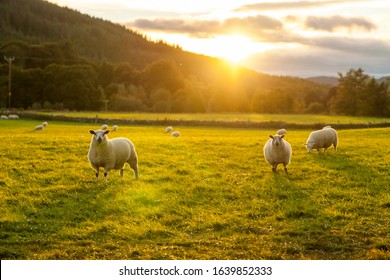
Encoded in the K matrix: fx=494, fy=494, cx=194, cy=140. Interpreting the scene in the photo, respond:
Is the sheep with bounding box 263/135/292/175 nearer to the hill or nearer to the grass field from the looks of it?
the grass field

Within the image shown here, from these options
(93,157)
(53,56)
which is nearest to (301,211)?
(93,157)

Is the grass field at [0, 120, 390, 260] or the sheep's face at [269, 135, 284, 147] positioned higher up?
the sheep's face at [269, 135, 284, 147]

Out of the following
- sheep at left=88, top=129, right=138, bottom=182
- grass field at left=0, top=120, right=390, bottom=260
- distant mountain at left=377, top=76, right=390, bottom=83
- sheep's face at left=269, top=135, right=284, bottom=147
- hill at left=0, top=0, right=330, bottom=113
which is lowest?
grass field at left=0, top=120, right=390, bottom=260

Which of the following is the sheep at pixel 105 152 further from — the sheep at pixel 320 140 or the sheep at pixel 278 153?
the sheep at pixel 320 140

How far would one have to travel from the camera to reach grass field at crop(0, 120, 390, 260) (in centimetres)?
1019

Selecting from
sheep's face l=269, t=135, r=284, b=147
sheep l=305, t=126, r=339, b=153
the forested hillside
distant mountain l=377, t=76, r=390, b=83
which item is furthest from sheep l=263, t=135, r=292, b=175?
distant mountain l=377, t=76, r=390, b=83

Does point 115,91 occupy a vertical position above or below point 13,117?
above

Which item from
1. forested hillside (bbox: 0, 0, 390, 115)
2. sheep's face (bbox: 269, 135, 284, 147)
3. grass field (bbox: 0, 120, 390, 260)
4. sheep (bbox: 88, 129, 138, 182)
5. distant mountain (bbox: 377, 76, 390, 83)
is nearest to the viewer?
grass field (bbox: 0, 120, 390, 260)

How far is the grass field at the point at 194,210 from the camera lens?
33.4 feet

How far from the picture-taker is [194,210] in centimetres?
1312

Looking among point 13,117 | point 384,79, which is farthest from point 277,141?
point 384,79

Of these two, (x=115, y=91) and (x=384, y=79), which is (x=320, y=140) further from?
(x=115, y=91)

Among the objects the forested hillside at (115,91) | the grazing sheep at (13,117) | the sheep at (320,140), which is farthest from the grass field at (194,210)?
the forested hillside at (115,91)

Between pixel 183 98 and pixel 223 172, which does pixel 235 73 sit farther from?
pixel 223 172
